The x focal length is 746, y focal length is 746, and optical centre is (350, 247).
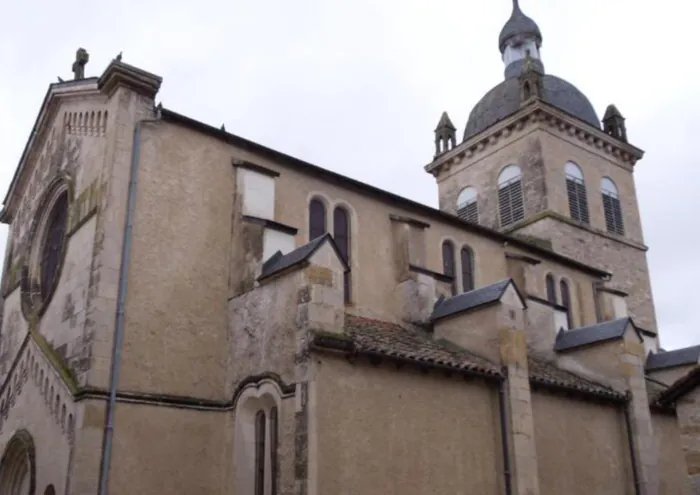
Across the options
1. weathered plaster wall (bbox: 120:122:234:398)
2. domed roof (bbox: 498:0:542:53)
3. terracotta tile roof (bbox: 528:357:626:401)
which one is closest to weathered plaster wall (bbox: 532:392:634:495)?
terracotta tile roof (bbox: 528:357:626:401)

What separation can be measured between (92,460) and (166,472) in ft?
4.66

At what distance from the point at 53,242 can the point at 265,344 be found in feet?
23.4

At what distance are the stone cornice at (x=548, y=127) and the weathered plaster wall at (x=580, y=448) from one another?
16.1m

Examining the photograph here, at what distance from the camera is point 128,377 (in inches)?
539

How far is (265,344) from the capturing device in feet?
46.1

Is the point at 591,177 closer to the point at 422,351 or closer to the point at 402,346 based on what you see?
the point at 422,351

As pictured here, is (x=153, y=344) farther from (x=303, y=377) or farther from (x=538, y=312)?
(x=538, y=312)

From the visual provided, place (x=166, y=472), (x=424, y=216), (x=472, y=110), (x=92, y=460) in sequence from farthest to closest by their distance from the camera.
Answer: (x=472, y=110) < (x=424, y=216) < (x=166, y=472) < (x=92, y=460)

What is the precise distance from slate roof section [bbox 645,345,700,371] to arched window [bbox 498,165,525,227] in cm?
908

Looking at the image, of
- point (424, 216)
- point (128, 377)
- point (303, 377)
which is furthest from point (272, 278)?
point (424, 216)

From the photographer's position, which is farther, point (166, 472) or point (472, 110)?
point (472, 110)

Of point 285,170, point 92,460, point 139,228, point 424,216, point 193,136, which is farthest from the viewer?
point 424,216

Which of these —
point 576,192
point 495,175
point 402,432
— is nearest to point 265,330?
point 402,432

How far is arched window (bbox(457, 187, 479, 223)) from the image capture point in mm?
33344
